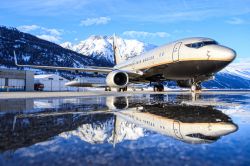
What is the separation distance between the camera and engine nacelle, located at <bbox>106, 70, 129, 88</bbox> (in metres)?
22.8

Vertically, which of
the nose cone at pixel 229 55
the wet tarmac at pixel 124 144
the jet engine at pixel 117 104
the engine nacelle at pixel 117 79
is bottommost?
the wet tarmac at pixel 124 144

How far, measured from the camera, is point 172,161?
8.94ft

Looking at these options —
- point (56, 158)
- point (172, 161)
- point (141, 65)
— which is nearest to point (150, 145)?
point (172, 161)

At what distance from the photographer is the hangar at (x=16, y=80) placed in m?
54.0

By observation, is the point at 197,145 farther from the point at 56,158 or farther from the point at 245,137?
the point at 56,158

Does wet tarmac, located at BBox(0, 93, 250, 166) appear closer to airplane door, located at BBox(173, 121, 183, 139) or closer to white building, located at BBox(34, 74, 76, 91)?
airplane door, located at BBox(173, 121, 183, 139)

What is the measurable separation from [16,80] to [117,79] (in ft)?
129

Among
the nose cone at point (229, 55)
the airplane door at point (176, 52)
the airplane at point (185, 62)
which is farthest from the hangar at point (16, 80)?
the nose cone at point (229, 55)

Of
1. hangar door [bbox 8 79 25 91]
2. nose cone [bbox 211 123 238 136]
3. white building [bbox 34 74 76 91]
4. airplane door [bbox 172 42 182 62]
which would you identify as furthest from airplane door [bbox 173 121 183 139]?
white building [bbox 34 74 76 91]

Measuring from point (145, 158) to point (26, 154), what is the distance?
48.2 inches

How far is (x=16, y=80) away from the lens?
5734 centimetres

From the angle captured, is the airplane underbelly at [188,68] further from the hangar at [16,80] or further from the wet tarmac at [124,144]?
the hangar at [16,80]

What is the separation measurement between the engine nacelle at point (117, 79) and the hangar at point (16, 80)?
34.6 m

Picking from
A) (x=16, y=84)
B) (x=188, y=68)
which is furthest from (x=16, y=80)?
(x=188, y=68)
